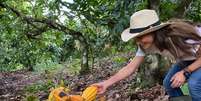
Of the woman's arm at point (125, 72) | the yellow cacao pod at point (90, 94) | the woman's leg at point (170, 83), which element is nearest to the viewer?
the yellow cacao pod at point (90, 94)

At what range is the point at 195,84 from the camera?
493cm

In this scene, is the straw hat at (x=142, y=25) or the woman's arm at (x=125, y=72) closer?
the straw hat at (x=142, y=25)

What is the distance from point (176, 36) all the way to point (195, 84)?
1.70ft

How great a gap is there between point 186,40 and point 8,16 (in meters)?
8.02

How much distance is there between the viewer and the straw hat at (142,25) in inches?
189

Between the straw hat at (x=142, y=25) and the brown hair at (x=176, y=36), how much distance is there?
0.09m

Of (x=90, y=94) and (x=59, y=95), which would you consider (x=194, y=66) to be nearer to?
(x=90, y=94)

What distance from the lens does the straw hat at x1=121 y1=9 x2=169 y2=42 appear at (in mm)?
4789

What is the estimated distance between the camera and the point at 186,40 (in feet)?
15.9

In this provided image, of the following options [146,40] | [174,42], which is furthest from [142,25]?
[174,42]

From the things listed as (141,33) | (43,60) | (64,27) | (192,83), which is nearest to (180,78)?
(192,83)

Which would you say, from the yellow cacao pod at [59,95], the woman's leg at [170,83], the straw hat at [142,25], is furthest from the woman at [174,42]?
the yellow cacao pod at [59,95]

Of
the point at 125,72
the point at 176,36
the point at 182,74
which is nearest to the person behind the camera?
the point at 176,36

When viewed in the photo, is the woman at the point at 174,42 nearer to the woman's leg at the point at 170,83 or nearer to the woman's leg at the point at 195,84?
the woman's leg at the point at 195,84
